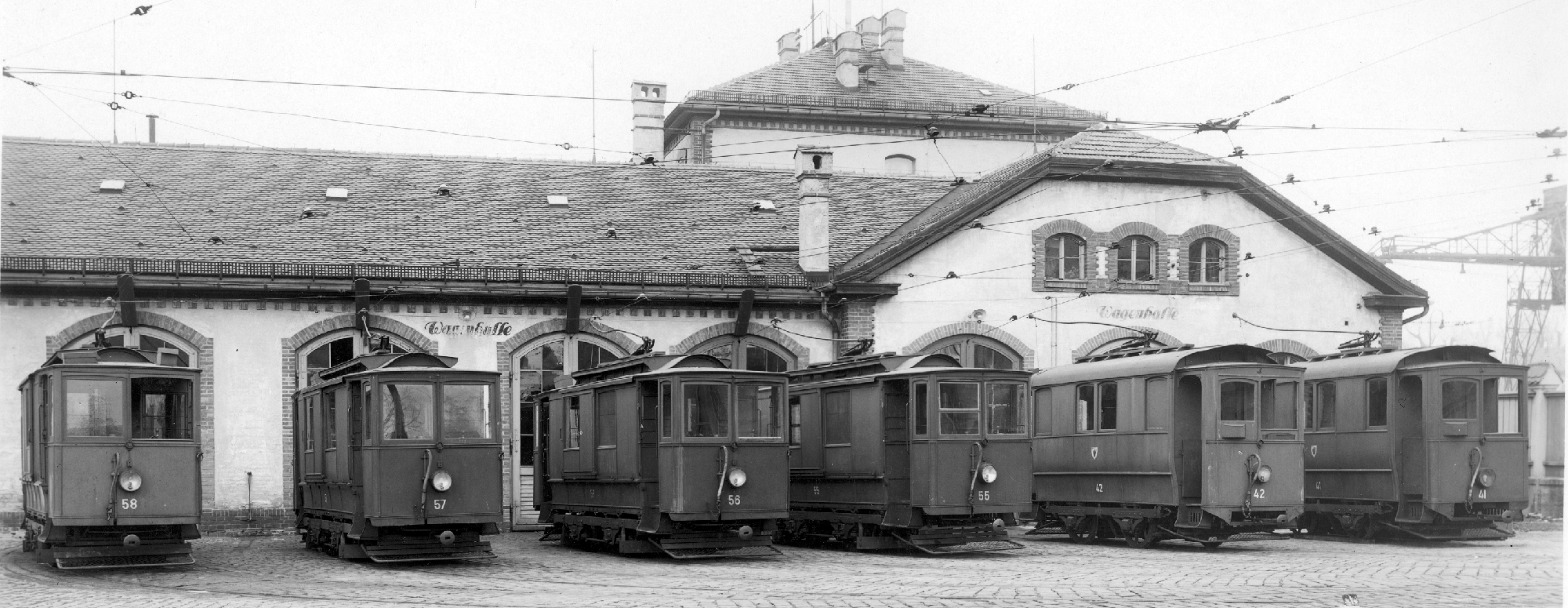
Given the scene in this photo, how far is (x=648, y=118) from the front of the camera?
119ft

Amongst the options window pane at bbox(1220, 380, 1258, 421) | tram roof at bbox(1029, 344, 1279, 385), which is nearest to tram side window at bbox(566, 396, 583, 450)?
tram roof at bbox(1029, 344, 1279, 385)

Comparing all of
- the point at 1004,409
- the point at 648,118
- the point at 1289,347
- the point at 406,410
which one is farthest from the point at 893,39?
the point at 406,410

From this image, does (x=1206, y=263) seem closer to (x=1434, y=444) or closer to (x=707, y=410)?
(x=1434, y=444)

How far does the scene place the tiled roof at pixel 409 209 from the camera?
2450cm

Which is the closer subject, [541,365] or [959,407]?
[959,407]

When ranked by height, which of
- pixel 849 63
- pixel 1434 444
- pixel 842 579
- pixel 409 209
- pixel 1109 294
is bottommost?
pixel 842 579

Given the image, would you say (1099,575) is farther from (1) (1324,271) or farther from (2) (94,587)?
(1) (1324,271)

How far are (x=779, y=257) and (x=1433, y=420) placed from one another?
10.8 meters

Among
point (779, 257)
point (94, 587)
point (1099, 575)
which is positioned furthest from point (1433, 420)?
point (94, 587)

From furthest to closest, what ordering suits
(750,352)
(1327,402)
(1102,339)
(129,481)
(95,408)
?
(1102,339)
(750,352)
(1327,402)
(95,408)
(129,481)

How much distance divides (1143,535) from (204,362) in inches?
535

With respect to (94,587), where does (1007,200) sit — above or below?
above

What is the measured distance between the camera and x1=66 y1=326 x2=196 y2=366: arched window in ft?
74.5

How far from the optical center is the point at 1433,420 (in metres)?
21.0
